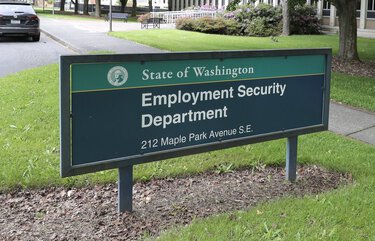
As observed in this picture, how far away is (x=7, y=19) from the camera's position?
21.7 m

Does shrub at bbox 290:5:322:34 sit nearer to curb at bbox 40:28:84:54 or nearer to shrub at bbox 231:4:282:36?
shrub at bbox 231:4:282:36

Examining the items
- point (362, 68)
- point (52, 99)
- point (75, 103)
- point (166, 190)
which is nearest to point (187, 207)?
point (166, 190)

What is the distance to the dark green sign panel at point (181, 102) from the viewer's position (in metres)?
3.84

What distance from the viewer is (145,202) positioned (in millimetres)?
4699

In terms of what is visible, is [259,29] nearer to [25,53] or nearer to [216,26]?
[216,26]

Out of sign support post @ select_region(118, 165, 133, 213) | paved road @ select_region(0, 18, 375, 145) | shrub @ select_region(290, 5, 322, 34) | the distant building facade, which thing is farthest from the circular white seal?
shrub @ select_region(290, 5, 322, 34)

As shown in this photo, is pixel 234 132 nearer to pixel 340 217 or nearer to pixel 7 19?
pixel 340 217

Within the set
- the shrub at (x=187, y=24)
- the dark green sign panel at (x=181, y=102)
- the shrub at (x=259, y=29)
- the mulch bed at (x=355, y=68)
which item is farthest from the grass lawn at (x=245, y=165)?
the shrub at (x=187, y=24)

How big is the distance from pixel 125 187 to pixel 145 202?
47 cm

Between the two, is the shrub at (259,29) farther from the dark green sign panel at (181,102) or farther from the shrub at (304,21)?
the dark green sign panel at (181,102)

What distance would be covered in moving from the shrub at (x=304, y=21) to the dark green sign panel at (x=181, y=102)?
27.5 meters

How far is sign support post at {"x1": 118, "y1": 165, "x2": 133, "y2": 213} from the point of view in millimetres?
4254

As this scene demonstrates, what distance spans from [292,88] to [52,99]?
15.5 feet

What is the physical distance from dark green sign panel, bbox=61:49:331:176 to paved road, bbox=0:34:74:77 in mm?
9047
